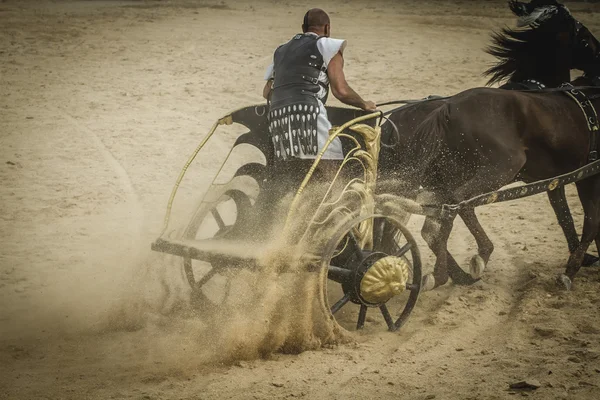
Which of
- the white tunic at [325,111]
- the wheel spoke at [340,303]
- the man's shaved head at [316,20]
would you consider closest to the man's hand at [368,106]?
the white tunic at [325,111]

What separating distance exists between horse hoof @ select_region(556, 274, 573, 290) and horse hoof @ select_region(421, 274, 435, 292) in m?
1.01

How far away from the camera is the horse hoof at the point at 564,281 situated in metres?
6.06

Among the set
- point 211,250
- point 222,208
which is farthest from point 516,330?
point 222,208

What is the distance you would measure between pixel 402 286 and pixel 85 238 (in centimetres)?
330

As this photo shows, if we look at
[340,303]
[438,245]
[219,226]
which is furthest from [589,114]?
[219,226]

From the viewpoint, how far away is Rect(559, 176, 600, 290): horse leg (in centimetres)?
623

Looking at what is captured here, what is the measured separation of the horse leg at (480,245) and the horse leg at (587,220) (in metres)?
0.63

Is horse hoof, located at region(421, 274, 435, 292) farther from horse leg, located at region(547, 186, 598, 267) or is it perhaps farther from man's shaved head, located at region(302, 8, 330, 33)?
man's shaved head, located at region(302, 8, 330, 33)

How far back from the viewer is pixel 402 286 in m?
5.08

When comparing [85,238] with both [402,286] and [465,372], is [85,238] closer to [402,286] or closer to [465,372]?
[402,286]

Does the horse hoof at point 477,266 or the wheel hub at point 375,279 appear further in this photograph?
the horse hoof at point 477,266

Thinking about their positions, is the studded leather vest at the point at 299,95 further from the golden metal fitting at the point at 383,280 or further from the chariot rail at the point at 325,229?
the golden metal fitting at the point at 383,280

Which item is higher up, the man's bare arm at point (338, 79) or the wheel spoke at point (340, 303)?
the man's bare arm at point (338, 79)

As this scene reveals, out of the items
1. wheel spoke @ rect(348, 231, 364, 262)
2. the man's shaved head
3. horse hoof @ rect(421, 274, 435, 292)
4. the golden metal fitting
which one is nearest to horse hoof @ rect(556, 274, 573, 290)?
horse hoof @ rect(421, 274, 435, 292)
